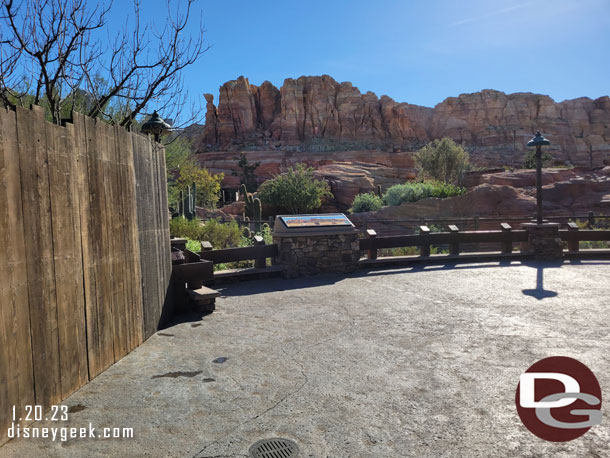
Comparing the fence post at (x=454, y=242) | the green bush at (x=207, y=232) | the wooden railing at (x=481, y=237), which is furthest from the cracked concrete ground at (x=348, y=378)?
the green bush at (x=207, y=232)

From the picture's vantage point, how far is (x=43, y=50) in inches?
252

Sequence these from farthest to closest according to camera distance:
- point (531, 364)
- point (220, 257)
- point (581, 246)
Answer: point (581, 246) < point (220, 257) < point (531, 364)

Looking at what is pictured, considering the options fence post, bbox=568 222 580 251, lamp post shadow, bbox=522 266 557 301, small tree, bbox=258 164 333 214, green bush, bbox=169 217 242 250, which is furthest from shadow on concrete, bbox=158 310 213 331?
small tree, bbox=258 164 333 214

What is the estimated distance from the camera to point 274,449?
2.75 m

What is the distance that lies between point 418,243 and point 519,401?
8.00 meters

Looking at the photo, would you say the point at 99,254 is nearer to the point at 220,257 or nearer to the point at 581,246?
the point at 220,257

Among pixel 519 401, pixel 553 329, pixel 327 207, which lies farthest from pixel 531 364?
pixel 327 207

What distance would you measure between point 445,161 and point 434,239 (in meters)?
30.8

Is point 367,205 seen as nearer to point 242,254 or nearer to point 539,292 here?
point 242,254

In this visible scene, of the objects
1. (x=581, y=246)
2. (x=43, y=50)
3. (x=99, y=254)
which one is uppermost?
(x=43, y=50)

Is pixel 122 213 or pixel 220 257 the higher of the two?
pixel 122 213

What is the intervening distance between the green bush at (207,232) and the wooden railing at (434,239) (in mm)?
5094

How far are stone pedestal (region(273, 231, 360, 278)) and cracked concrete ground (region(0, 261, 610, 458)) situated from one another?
2244mm

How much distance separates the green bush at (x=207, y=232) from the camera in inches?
523
